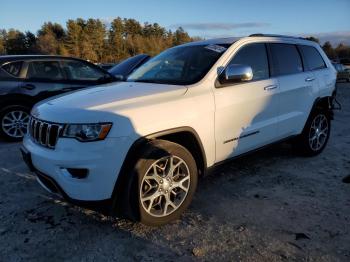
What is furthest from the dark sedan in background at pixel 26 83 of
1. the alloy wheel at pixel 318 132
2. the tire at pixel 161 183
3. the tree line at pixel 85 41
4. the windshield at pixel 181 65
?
the tree line at pixel 85 41

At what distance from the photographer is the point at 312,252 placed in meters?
3.06

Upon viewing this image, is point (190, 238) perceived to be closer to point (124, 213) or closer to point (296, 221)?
point (124, 213)

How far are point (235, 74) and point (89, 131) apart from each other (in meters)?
1.66

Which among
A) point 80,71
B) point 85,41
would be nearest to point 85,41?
point 85,41

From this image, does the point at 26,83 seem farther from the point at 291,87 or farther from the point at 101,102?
the point at 291,87

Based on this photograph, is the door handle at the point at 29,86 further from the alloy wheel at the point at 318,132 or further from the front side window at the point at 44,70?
the alloy wheel at the point at 318,132

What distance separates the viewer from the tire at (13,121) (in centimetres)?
720

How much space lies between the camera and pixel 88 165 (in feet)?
10.2

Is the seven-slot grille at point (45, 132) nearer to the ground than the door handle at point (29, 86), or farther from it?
farther from it

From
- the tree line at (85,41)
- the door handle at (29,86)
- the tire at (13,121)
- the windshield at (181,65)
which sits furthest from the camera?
the tree line at (85,41)

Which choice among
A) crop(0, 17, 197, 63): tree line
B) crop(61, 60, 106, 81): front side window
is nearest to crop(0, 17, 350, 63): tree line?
crop(0, 17, 197, 63): tree line

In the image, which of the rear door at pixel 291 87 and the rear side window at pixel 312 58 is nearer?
the rear door at pixel 291 87

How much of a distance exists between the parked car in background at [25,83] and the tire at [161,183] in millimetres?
3703

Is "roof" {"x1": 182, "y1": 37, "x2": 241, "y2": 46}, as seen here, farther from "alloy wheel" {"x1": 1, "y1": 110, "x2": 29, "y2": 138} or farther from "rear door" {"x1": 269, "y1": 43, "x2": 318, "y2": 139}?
"alloy wheel" {"x1": 1, "y1": 110, "x2": 29, "y2": 138}
